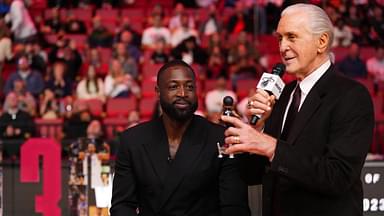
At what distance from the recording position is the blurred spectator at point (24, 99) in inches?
551

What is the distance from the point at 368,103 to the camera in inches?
152

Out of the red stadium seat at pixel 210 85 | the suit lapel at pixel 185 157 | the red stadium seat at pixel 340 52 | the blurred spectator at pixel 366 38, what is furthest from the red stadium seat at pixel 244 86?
the suit lapel at pixel 185 157

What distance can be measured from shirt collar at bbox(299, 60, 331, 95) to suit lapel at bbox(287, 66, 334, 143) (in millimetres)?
18

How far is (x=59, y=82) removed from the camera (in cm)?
1549

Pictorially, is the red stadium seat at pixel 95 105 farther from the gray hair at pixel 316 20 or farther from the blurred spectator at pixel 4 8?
the gray hair at pixel 316 20

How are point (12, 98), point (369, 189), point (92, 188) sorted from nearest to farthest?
point (369, 189) → point (92, 188) → point (12, 98)

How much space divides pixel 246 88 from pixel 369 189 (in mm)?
8458

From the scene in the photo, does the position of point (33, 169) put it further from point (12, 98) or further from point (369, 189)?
point (12, 98)

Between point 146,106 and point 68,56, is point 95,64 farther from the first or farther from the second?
point 146,106

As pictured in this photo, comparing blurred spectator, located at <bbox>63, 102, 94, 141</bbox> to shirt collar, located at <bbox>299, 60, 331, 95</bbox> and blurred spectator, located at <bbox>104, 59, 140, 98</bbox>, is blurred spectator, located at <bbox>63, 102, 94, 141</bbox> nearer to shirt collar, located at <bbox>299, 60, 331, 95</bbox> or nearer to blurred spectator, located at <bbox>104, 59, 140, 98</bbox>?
blurred spectator, located at <bbox>104, 59, 140, 98</bbox>

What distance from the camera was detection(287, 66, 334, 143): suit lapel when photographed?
12.9ft

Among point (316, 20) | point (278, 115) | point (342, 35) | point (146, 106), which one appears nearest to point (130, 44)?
point (146, 106)

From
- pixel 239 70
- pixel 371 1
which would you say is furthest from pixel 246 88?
pixel 371 1

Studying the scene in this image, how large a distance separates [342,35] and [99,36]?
437 centimetres
